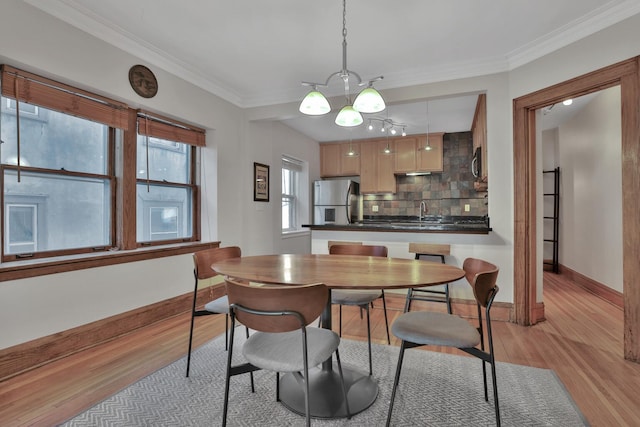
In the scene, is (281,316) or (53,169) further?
(53,169)

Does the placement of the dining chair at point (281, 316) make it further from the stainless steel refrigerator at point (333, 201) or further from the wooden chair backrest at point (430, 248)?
the stainless steel refrigerator at point (333, 201)

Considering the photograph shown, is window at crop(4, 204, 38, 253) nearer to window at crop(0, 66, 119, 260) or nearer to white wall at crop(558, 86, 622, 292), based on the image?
window at crop(0, 66, 119, 260)

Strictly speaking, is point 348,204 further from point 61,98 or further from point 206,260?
point 61,98

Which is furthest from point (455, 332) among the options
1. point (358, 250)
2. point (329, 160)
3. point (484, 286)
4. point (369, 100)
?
point (329, 160)

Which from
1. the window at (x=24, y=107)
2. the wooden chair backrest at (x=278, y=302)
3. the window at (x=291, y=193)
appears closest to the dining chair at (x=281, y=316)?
the wooden chair backrest at (x=278, y=302)

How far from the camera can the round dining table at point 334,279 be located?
1475 mm

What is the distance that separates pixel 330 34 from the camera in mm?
2652

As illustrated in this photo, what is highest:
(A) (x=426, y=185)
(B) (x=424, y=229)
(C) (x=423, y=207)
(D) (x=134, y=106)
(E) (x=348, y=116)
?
(D) (x=134, y=106)

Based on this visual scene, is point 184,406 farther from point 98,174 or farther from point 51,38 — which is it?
point 51,38

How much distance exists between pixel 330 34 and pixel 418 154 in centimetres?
371

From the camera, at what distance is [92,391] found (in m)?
1.88

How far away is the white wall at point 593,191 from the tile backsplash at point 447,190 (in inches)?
49.0

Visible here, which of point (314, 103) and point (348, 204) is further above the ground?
point (314, 103)

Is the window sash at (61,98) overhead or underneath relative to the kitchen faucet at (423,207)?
overhead
